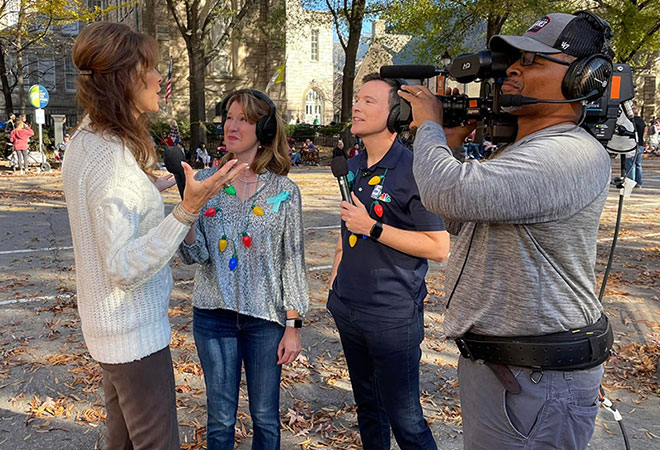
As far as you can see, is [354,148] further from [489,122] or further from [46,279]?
[489,122]

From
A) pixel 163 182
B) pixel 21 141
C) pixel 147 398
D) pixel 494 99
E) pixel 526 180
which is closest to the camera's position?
pixel 526 180

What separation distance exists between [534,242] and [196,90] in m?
26.1

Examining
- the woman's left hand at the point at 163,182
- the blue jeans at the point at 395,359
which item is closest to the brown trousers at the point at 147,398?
the woman's left hand at the point at 163,182

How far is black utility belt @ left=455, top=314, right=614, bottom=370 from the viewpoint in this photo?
5.84 ft

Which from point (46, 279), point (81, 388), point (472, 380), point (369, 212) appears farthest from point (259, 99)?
point (46, 279)

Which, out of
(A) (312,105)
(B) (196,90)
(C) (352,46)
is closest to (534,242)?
(B) (196,90)

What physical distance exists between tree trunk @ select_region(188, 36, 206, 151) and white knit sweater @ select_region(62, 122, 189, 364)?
2459 cm

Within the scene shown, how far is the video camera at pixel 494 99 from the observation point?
1.80 m

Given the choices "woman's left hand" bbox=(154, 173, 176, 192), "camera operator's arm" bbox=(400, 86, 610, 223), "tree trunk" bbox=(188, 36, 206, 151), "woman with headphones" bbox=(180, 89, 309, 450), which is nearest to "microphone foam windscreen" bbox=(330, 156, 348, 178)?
"woman with headphones" bbox=(180, 89, 309, 450)

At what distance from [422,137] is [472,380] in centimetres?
89

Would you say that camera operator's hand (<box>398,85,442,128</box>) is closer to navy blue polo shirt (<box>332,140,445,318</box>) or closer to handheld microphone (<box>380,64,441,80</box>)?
handheld microphone (<box>380,64,441,80</box>)

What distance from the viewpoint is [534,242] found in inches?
68.5

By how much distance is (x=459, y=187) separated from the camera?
5.46 ft

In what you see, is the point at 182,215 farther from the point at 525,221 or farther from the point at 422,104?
the point at 525,221
